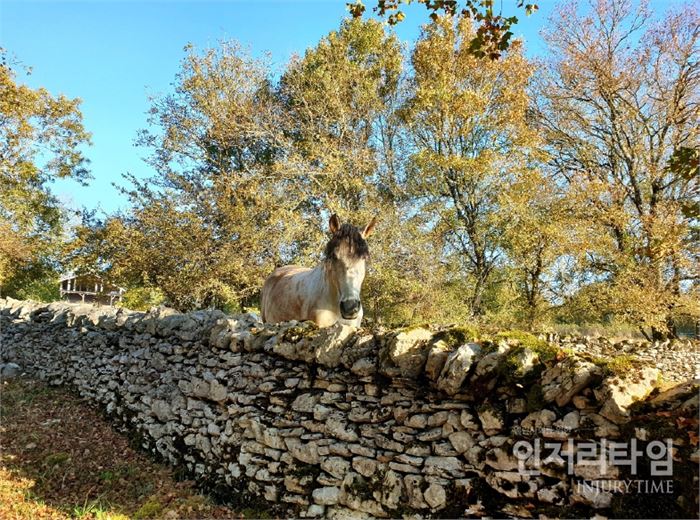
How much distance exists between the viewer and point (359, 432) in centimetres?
457

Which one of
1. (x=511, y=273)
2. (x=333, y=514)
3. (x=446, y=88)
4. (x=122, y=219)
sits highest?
(x=446, y=88)

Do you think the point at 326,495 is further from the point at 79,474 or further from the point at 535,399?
the point at 79,474

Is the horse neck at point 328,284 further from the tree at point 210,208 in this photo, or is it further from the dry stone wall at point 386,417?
the tree at point 210,208

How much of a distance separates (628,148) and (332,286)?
15.6m

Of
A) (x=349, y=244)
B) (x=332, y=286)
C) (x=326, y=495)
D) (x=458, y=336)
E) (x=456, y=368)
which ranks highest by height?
(x=349, y=244)

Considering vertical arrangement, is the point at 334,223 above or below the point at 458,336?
above

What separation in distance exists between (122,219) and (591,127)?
62.8ft

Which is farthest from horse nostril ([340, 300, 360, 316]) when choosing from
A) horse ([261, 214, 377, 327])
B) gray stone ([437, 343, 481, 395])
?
gray stone ([437, 343, 481, 395])

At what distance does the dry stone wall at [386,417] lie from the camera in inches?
131

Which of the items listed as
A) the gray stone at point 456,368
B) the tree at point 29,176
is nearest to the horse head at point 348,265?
the gray stone at point 456,368

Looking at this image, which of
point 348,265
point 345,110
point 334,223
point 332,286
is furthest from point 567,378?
point 345,110

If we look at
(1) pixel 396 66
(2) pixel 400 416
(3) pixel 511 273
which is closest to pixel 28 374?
(2) pixel 400 416

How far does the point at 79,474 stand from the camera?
19.6 ft

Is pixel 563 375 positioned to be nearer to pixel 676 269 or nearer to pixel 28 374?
pixel 28 374
